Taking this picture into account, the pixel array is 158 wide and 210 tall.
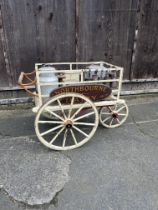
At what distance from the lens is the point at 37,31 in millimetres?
3340

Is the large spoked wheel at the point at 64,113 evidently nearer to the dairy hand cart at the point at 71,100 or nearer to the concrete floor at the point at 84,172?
the dairy hand cart at the point at 71,100

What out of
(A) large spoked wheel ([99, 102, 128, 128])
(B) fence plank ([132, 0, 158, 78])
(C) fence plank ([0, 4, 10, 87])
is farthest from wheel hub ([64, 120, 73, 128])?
(B) fence plank ([132, 0, 158, 78])

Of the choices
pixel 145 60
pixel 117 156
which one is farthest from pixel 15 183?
pixel 145 60

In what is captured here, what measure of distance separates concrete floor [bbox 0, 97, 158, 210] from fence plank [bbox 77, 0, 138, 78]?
4.64 feet

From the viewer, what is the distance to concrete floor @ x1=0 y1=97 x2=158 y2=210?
187cm

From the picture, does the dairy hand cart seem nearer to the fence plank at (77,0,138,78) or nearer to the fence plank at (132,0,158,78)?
the fence plank at (77,0,138,78)

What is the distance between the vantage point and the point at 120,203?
1861 mm

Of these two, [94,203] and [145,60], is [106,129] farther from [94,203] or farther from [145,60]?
[145,60]

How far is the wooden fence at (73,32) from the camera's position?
3.24m

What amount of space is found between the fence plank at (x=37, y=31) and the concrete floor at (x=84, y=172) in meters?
1.16

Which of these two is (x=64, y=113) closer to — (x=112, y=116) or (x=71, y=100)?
(x=71, y=100)

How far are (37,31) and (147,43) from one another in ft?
6.48

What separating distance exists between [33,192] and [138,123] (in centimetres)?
189

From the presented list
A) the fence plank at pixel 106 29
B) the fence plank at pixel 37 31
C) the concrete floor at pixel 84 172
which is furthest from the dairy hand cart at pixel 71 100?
the fence plank at pixel 106 29
